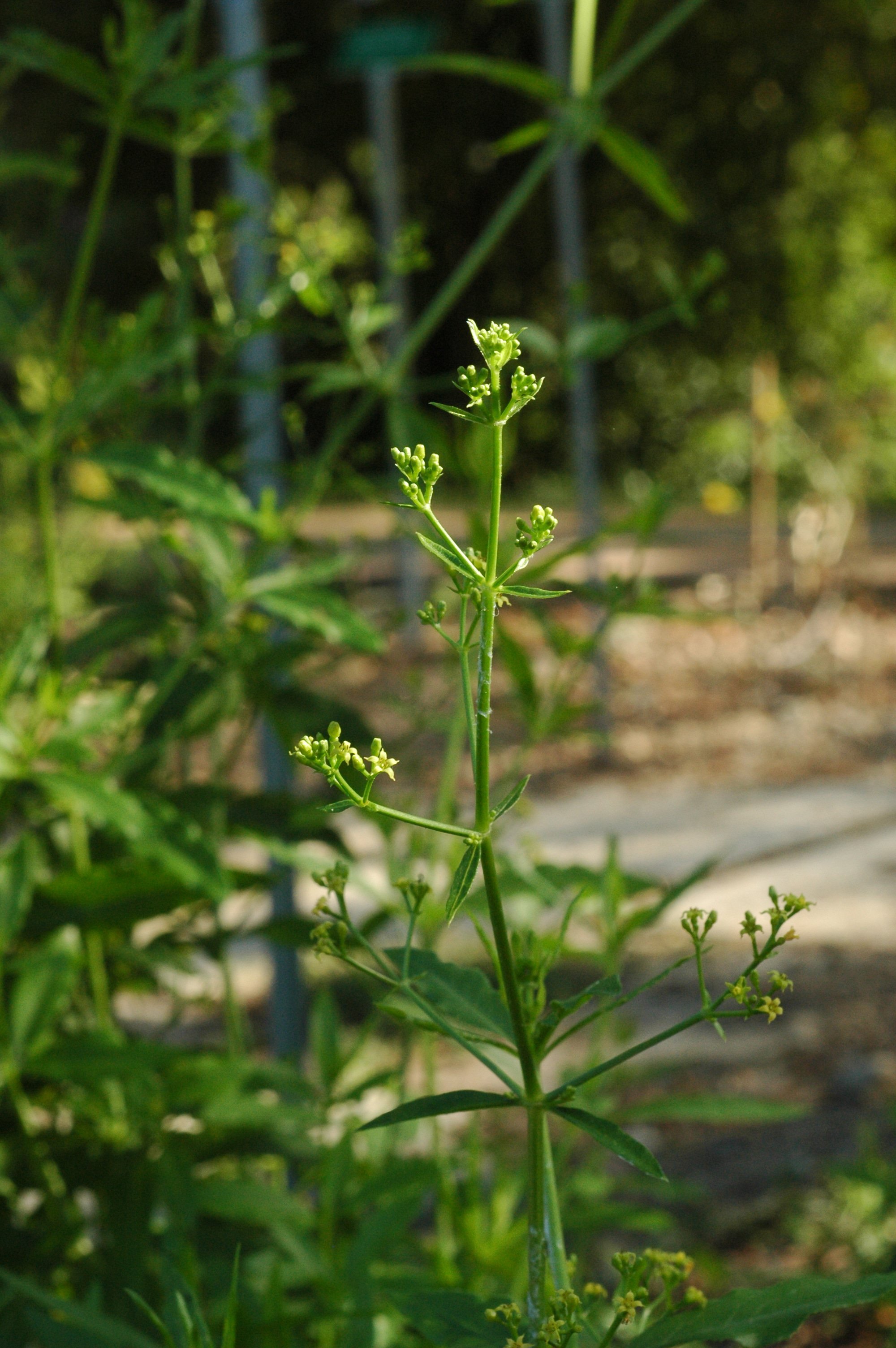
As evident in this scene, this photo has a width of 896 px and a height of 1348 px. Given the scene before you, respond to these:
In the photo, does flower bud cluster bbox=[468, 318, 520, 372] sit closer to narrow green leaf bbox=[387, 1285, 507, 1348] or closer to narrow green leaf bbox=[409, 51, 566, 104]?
narrow green leaf bbox=[387, 1285, 507, 1348]

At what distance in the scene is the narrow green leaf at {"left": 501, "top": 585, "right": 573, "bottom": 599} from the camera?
0.43 meters

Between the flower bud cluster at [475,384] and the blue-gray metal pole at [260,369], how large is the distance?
981mm

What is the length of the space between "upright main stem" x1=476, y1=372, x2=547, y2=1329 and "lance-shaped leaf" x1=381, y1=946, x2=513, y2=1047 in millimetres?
38

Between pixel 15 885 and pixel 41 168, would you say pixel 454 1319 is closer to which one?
pixel 15 885

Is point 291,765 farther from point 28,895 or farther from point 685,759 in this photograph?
point 685,759

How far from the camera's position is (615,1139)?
47 centimetres

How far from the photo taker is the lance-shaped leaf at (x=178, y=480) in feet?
3.24

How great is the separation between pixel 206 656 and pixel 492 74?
53cm

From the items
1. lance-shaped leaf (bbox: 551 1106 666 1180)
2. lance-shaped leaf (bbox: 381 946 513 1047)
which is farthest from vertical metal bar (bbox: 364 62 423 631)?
lance-shaped leaf (bbox: 551 1106 666 1180)

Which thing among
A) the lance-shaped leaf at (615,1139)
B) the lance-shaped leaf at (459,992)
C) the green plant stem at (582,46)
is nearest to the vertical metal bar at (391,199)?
the green plant stem at (582,46)

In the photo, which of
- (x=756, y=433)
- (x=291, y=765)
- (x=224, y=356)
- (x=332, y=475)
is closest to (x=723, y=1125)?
(x=291, y=765)

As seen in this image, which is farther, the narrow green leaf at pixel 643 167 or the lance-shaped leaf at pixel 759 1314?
the narrow green leaf at pixel 643 167

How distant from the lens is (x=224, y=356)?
1.23 meters

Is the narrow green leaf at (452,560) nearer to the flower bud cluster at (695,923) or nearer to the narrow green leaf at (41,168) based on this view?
the flower bud cluster at (695,923)
